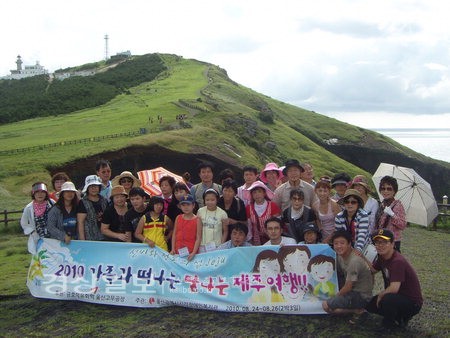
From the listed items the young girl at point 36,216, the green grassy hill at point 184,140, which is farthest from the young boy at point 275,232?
the green grassy hill at point 184,140

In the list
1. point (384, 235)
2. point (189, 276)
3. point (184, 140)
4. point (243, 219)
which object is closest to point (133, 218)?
point (189, 276)

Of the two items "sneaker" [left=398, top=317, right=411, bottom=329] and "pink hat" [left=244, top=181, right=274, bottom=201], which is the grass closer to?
"sneaker" [left=398, top=317, right=411, bottom=329]

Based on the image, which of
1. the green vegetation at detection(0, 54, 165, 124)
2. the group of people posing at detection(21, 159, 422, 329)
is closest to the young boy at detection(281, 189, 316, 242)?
the group of people posing at detection(21, 159, 422, 329)

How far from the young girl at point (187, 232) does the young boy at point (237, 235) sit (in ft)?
1.41

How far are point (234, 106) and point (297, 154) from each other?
15966 mm

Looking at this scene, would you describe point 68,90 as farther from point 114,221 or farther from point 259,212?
point 259,212

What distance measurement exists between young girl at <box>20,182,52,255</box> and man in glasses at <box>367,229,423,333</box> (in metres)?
5.49

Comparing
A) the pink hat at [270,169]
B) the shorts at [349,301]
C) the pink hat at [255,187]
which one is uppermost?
the pink hat at [270,169]

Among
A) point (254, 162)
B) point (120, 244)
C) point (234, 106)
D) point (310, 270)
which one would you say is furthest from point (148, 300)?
point (234, 106)

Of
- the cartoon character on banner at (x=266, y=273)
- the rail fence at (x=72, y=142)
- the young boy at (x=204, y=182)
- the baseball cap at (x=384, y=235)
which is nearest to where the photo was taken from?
the baseball cap at (x=384, y=235)

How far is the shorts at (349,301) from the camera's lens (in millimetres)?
6652

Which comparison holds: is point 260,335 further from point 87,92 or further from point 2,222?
point 87,92

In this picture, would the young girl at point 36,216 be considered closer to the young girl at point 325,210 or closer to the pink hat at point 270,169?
the pink hat at point 270,169

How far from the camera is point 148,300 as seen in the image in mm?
7590
